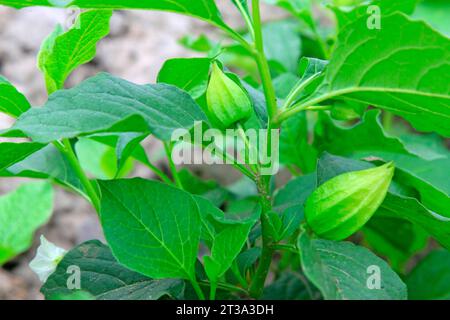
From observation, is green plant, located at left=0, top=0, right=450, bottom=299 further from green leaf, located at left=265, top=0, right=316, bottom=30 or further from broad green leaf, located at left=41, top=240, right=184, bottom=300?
green leaf, located at left=265, top=0, right=316, bottom=30

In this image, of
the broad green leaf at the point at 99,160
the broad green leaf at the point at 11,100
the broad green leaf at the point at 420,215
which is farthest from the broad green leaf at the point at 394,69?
the broad green leaf at the point at 99,160

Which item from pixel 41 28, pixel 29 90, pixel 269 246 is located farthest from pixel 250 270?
pixel 41 28

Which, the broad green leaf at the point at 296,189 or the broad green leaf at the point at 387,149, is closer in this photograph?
the broad green leaf at the point at 387,149

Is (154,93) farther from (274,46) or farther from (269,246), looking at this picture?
(274,46)

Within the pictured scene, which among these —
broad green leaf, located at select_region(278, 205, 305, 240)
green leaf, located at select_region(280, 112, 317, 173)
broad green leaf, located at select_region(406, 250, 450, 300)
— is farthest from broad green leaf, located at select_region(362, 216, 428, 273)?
broad green leaf, located at select_region(278, 205, 305, 240)

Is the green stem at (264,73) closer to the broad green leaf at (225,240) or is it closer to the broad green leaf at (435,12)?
the broad green leaf at (225,240)
